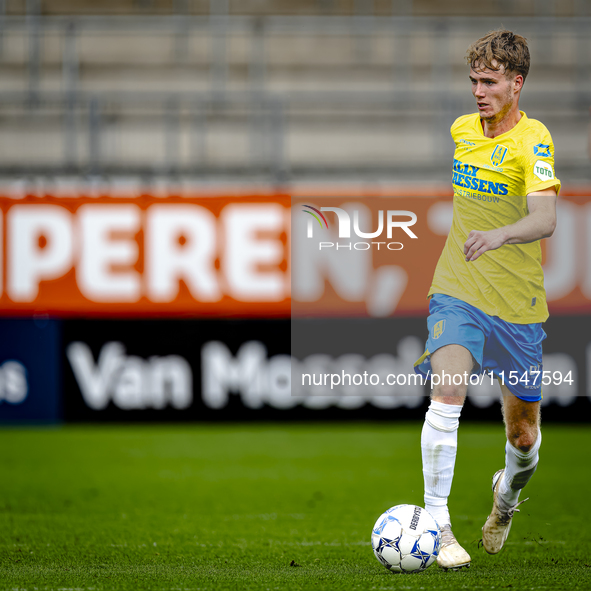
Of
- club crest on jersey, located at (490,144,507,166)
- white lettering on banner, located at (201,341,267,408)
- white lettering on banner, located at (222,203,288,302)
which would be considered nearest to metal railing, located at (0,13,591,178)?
white lettering on banner, located at (222,203,288,302)

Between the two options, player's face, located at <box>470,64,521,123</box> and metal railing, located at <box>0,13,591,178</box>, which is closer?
player's face, located at <box>470,64,521,123</box>

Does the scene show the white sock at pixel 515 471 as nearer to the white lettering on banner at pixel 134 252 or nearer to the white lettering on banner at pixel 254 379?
the white lettering on banner at pixel 254 379

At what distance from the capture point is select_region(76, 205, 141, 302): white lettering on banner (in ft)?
30.0

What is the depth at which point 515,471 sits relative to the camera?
4008 mm

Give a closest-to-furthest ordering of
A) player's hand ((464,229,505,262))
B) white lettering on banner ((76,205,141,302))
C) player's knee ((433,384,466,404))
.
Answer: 1. player's hand ((464,229,505,262))
2. player's knee ((433,384,466,404))
3. white lettering on banner ((76,205,141,302))

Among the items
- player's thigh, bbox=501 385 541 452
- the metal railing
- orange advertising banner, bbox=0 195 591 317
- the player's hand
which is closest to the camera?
the player's hand

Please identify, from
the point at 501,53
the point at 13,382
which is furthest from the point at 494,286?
the point at 13,382

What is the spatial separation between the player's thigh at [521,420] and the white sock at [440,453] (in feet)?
1.20

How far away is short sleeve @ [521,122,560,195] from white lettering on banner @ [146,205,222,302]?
18.5ft

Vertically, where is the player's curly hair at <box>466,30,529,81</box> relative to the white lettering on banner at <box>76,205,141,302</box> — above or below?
above

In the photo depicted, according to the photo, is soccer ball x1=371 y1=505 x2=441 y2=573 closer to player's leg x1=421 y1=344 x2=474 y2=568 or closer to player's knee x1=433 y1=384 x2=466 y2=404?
player's leg x1=421 y1=344 x2=474 y2=568

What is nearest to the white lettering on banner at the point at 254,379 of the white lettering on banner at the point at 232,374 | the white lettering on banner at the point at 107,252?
the white lettering on banner at the point at 232,374

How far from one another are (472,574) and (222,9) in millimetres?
10491

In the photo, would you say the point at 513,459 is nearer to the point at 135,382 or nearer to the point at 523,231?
the point at 523,231
